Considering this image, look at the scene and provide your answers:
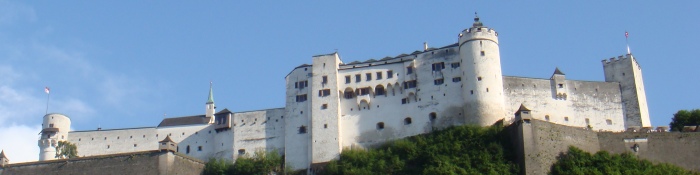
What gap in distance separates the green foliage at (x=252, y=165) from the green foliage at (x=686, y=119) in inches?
949

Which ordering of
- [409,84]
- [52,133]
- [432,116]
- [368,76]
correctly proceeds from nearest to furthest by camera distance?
[432,116]
[409,84]
[368,76]
[52,133]

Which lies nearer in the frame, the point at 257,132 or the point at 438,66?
the point at 438,66

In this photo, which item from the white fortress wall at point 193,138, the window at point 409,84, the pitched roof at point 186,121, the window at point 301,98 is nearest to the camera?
the window at point 409,84

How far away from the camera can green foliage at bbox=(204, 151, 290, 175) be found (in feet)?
202

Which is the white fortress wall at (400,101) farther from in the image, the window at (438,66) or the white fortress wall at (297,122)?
the white fortress wall at (297,122)

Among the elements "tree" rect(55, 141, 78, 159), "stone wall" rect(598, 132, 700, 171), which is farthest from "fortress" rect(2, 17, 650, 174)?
"tree" rect(55, 141, 78, 159)

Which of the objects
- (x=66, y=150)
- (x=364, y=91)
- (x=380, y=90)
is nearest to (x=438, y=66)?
(x=380, y=90)

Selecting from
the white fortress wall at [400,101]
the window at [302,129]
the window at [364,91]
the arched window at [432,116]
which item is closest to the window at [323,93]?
the white fortress wall at [400,101]

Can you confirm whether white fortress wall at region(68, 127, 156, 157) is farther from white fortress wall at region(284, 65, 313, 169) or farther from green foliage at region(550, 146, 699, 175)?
green foliage at region(550, 146, 699, 175)

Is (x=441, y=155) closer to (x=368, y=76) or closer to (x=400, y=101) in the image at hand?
(x=400, y=101)

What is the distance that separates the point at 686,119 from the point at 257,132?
2667cm

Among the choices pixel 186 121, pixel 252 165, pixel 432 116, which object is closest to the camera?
pixel 252 165

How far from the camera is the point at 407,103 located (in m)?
63.1

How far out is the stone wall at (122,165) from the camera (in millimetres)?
60250
